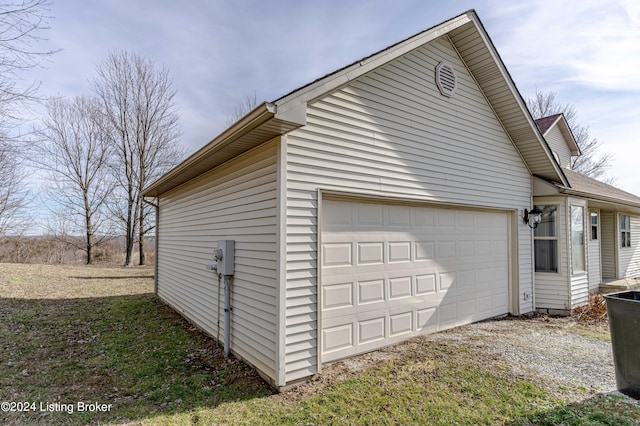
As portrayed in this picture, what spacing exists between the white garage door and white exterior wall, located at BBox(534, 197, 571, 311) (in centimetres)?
108

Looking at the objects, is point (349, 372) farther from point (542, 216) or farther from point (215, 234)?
point (542, 216)

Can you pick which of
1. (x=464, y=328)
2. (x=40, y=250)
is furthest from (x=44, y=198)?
(x=464, y=328)

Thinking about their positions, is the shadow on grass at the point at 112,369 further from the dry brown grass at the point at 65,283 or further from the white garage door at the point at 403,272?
the dry brown grass at the point at 65,283

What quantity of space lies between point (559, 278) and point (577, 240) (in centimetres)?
119

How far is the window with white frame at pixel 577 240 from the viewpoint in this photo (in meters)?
7.37

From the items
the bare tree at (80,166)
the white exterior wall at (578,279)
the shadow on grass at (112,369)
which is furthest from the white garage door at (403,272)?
the bare tree at (80,166)

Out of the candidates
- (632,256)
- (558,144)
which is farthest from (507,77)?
(632,256)

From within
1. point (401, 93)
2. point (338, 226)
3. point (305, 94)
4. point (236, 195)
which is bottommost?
point (338, 226)

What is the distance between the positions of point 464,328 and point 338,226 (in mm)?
3498

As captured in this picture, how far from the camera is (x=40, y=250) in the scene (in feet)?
63.1

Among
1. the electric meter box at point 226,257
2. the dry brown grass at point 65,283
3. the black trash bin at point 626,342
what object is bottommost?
the dry brown grass at point 65,283

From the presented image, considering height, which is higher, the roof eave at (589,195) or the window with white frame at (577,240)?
the roof eave at (589,195)

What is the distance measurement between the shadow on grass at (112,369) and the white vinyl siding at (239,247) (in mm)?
368

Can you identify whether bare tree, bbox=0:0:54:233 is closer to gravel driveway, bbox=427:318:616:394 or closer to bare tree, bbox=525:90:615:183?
gravel driveway, bbox=427:318:616:394
